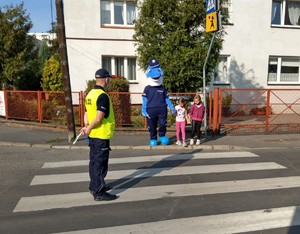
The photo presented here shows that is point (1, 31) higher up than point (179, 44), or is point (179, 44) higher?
point (1, 31)

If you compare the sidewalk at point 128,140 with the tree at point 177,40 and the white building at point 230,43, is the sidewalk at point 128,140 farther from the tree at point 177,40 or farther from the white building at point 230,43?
the white building at point 230,43

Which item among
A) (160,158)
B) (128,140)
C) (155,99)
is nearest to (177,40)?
(155,99)

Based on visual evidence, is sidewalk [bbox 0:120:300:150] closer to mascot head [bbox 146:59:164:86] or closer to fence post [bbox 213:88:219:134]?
fence post [bbox 213:88:219:134]

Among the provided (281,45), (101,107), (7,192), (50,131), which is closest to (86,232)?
(101,107)

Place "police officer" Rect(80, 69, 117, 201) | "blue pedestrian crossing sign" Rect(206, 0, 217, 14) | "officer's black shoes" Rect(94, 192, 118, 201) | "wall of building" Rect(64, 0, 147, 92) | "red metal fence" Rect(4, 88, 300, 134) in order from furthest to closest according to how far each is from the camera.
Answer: "wall of building" Rect(64, 0, 147, 92)
"red metal fence" Rect(4, 88, 300, 134)
"blue pedestrian crossing sign" Rect(206, 0, 217, 14)
"officer's black shoes" Rect(94, 192, 118, 201)
"police officer" Rect(80, 69, 117, 201)

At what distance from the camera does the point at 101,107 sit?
4281 millimetres

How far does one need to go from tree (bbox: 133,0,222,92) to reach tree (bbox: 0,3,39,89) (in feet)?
26.0

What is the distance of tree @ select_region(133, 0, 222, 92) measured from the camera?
1038 cm

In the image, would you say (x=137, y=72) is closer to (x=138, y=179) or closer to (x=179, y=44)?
(x=179, y=44)

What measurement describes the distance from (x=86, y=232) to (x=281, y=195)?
10.00ft

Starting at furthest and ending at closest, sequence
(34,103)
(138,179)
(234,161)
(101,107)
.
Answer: (34,103) → (234,161) → (138,179) → (101,107)

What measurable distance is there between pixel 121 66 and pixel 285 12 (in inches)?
385

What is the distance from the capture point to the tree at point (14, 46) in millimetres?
15578

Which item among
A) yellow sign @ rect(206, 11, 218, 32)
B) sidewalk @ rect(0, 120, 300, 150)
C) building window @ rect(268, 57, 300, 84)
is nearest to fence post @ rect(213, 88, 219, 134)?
sidewalk @ rect(0, 120, 300, 150)
